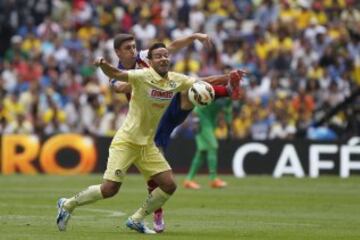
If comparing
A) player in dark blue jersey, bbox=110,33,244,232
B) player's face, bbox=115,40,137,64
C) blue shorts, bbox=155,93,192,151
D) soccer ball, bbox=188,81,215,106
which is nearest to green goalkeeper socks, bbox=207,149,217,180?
blue shorts, bbox=155,93,192,151

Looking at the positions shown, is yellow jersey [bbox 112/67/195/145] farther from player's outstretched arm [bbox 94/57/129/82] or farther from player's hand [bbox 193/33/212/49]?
player's hand [bbox 193/33/212/49]

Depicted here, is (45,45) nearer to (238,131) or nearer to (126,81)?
(238,131)

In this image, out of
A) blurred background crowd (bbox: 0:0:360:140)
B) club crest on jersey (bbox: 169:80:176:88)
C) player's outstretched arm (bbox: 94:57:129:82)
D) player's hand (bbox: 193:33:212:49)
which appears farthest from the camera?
blurred background crowd (bbox: 0:0:360:140)

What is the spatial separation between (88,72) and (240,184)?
9704 millimetres

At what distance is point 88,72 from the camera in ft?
108

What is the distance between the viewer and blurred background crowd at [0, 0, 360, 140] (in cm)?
3047

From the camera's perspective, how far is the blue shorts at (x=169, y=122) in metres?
16.4

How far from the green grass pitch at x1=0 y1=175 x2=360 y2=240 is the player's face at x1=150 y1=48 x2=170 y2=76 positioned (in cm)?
204

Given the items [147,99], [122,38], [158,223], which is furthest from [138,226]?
[122,38]

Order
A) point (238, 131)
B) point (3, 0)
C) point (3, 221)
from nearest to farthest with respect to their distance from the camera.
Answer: point (3, 221) → point (238, 131) → point (3, 0)

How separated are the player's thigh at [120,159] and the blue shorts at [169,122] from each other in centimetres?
221

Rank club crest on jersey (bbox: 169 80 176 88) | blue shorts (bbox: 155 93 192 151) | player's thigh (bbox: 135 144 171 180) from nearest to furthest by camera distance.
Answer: club crest on jersey (bbox: 169 80 176 88) < player's thigh (bbox: 135 144 171 180) < blue shorts (bbox: 155 93 192 151)

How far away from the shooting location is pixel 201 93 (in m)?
13.9

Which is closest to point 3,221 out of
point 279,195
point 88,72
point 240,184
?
point 279,195
